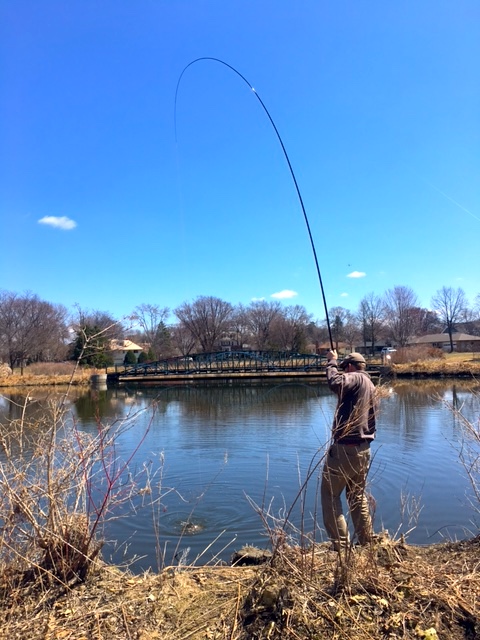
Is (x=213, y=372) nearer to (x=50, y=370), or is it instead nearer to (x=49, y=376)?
(x=50, y=370)

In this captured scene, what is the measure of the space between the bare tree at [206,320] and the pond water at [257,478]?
54666mm

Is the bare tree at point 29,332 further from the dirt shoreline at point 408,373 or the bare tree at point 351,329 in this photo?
the bare tree at point 351,329

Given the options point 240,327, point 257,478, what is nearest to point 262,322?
point 240,327

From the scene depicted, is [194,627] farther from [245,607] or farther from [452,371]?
[452,371]

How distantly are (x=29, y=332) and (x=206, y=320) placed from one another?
89.5 feet

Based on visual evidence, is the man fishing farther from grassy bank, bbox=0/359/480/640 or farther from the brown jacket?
grassy bank, bbox=0/359/480/640

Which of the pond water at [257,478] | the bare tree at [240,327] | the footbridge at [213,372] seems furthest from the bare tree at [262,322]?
the pond water at [257,478]

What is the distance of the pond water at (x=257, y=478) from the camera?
601 centimetres

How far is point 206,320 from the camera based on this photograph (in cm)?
7638

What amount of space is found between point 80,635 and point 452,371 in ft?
124

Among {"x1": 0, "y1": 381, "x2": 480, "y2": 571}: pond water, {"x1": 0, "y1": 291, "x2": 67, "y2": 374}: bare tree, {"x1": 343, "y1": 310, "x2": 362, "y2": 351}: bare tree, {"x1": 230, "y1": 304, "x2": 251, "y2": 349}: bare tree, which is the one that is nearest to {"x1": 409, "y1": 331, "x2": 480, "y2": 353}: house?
{"x1": 343, "y1": 310, "x2": 362, "y2": 351}: bare tree

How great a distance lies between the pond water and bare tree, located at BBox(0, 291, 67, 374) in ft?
116

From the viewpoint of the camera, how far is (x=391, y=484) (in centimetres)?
938

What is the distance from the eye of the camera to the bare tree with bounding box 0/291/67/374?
5419cm
